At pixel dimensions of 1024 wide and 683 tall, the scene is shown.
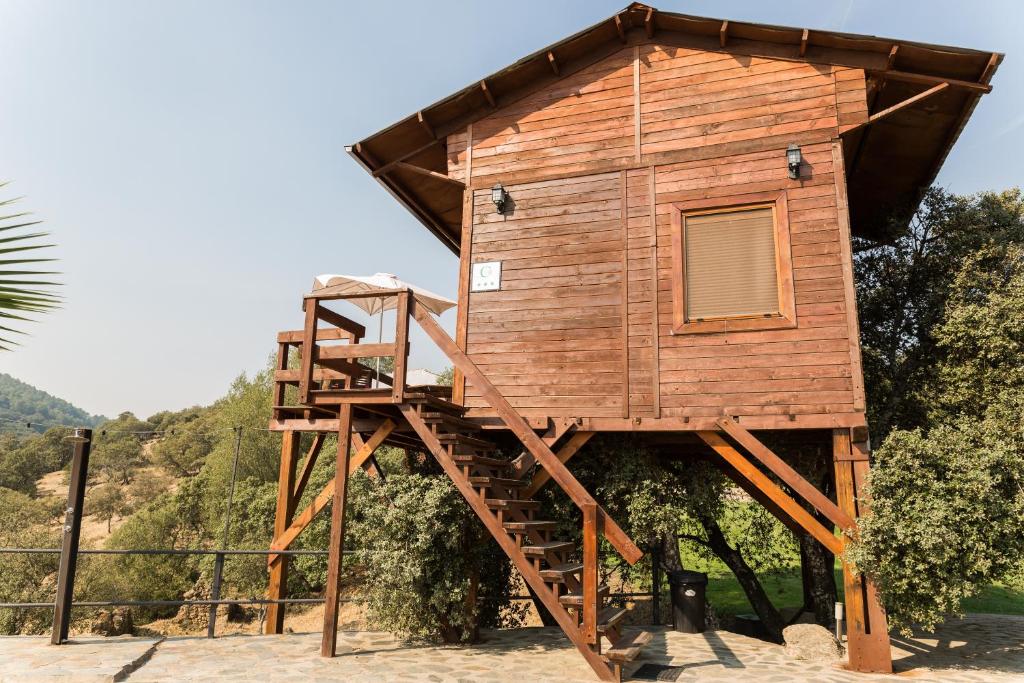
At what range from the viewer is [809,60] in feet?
29.4

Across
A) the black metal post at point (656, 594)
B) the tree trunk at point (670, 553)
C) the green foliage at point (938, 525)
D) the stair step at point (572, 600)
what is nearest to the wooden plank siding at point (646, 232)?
the green foliage at point (938, 525)

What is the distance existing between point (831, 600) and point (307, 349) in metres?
9.98

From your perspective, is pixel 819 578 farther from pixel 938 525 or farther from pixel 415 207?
pixel 415 207

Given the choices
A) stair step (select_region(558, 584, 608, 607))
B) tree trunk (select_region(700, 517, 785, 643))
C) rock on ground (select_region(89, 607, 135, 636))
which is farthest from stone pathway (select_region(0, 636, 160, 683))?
rock on ground (select_region(89, 607, 135, 636))

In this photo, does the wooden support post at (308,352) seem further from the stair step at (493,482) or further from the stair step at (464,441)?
the stair step at (493,482)

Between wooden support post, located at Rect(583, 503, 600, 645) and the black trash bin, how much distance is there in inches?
143

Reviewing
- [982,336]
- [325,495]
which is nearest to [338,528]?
[325,495]

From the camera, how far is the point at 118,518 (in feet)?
179

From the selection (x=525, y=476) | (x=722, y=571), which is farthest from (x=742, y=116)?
(x=722, y=571)

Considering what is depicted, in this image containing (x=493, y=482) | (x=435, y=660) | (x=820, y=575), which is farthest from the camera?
(x=820, y=575)

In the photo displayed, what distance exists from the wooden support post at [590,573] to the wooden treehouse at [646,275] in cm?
22

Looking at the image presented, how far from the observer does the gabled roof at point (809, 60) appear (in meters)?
8.68

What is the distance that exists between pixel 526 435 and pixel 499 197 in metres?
3.85

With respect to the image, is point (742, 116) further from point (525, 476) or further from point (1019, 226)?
Answer: point (525, 476)
